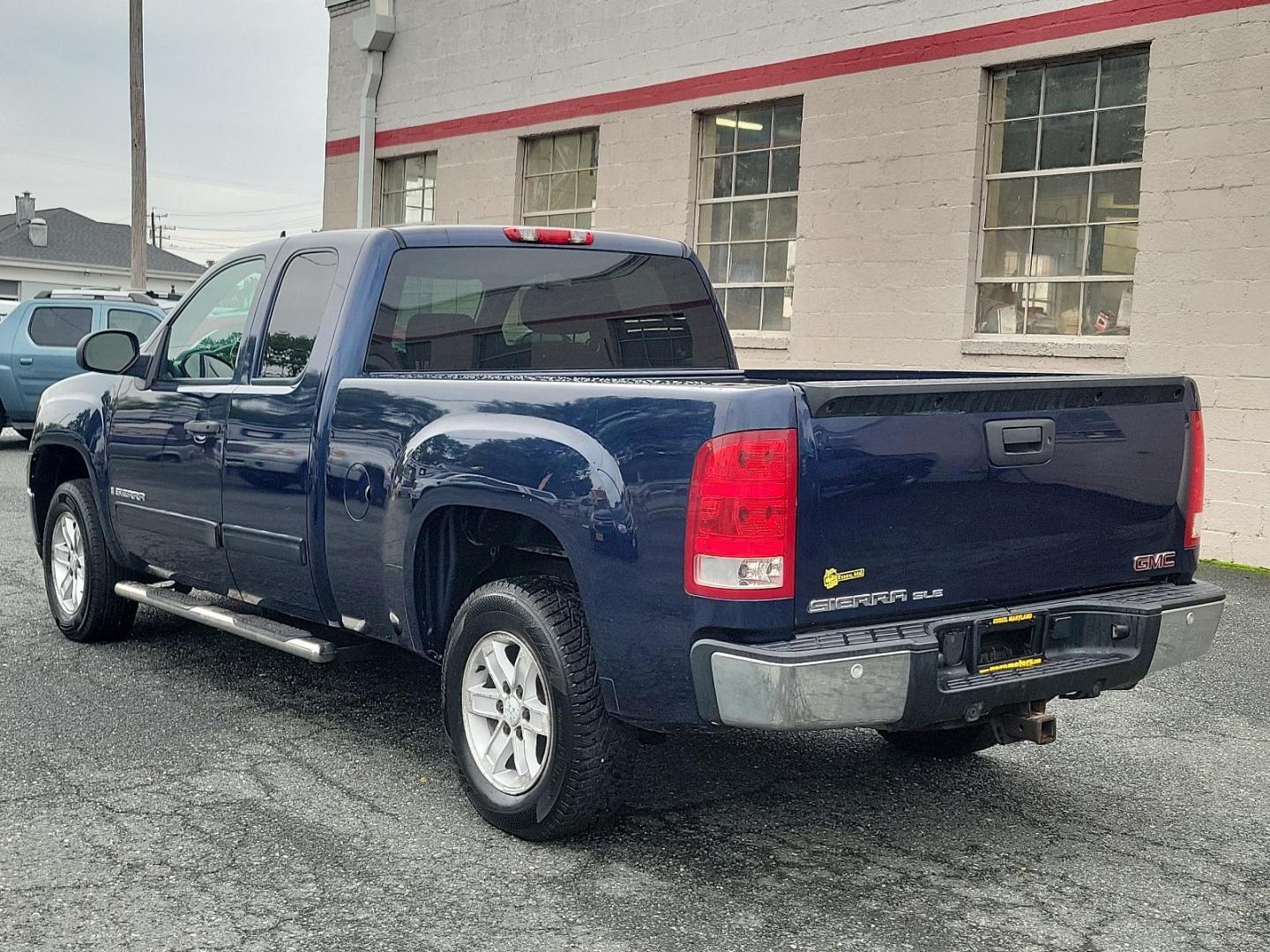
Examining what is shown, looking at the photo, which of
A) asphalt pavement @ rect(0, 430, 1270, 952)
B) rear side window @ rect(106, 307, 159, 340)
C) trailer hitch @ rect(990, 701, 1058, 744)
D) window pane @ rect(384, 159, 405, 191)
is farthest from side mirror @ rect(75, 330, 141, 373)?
window pane @ rect(384, 159, 405, 191)

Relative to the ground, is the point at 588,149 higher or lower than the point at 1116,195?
higher

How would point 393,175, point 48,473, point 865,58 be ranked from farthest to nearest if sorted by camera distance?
point 393,175 < point 865,58 < point 48,473

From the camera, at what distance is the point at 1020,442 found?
4.06 meters

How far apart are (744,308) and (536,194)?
3.50 meters

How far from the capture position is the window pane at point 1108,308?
422 inches

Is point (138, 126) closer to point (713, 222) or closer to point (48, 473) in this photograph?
point (713, 222)

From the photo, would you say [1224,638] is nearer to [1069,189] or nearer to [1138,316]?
[1138,316]

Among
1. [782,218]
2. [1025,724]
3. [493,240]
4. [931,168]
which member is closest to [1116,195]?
[931,168]

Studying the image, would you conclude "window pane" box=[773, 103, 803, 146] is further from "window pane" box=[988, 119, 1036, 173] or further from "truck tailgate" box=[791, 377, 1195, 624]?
"truck tailgate" box=[791, 377, 1195, 624]

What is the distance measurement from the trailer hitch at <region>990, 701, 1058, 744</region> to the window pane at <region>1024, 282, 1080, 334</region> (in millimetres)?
7260

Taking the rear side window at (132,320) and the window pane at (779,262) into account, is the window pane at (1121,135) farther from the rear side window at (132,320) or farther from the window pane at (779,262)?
the rear side window at (132,320)

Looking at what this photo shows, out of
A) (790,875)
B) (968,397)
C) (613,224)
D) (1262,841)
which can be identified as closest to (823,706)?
(790,875)

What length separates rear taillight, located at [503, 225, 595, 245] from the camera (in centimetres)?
551

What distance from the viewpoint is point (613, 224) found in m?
14.7
